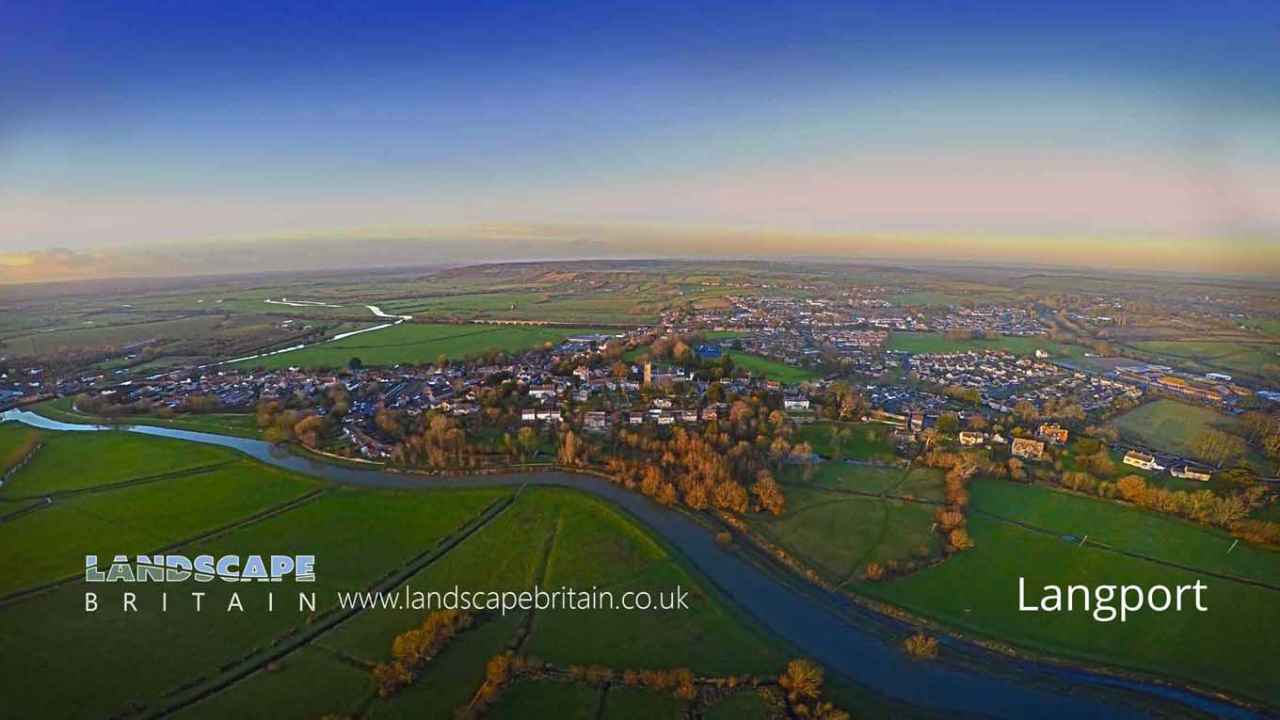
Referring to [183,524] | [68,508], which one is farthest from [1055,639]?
[68,508]

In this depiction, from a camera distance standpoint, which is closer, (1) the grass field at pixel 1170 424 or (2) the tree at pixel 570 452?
(1) the grass field at pixel 1170 424

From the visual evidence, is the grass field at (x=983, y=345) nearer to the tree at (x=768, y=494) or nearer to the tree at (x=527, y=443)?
the tree at (x=768, y=494)

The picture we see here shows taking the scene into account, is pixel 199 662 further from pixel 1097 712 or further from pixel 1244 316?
pixel 1244 316

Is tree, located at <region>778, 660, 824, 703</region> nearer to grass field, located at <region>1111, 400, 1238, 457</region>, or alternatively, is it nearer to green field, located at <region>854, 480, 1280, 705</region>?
green field, located at <region>854, 480, 1280, 705</region>

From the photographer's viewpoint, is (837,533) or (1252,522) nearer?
(1252,522)

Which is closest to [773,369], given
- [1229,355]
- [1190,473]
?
[1190,473]

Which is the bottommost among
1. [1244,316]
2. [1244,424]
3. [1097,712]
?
[1097,712]

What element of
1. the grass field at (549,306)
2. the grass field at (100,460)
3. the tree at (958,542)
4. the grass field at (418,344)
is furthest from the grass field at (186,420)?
the grass field at (549,306)
